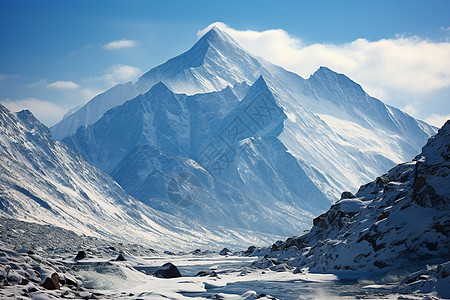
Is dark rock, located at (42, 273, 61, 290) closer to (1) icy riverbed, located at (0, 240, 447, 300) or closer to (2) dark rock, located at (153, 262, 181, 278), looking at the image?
(1) icy riverbed, located at (0, 240, 447, 300)

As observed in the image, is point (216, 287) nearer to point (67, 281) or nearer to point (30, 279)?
point (67, 281)

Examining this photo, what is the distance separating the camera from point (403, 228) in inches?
2336

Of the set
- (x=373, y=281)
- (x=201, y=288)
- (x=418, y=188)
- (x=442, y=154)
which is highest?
(x=442, y=154)

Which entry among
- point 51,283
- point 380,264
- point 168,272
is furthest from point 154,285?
point 380,264

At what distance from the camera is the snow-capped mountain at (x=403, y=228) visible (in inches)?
2172

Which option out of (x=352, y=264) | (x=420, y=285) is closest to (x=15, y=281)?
(x=420, y=285)

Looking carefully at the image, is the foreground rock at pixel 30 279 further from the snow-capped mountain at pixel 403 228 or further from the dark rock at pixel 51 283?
the snow-capped mountain at pixel 403 228

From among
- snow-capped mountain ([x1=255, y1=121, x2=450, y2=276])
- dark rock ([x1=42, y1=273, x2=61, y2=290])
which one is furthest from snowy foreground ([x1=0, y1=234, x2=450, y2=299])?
snow-capped mountain ([x1=255, y1=121, x2=450, y2=276])

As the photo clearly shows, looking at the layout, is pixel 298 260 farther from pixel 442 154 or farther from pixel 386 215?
pixel 442 154

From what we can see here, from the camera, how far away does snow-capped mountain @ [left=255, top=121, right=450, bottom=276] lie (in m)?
55.2

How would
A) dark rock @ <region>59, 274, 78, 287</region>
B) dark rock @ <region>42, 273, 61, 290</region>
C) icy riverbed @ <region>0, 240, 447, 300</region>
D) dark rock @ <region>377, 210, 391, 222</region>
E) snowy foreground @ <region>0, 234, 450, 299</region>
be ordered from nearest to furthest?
icy riverbed @ <region>0, 240, 447, 300</region>
snowy foreground @ <region>0, 234, 450, 299</region>
dark rock @ <region>42, 273, 61, 290</region>
dark rock @ <region>59, 274, 78, 287</region>
dark rock @ <region>377, 210, 391, 222</region>

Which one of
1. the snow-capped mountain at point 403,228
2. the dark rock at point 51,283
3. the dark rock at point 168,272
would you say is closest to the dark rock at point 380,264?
the snow-capped mountain at point 403,228

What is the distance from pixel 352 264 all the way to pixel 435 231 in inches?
510

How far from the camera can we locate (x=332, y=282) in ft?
191
